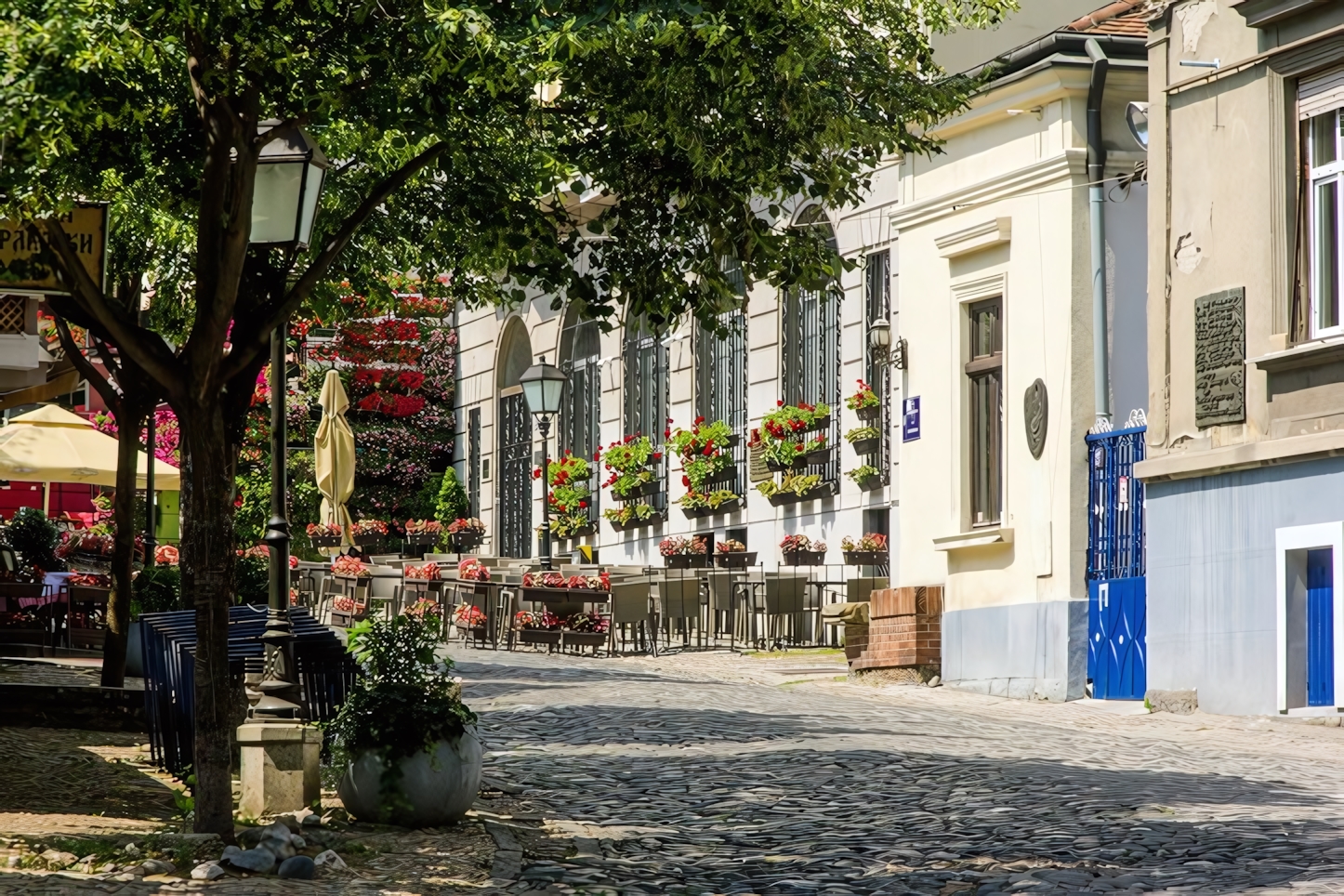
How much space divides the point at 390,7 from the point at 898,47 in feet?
13.6

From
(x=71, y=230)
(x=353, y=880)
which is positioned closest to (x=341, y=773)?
(x=353, y=880)

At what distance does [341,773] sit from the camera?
382 inches

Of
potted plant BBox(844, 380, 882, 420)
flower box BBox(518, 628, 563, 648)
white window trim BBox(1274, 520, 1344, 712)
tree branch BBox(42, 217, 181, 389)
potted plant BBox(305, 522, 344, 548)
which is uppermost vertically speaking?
potted plant BBox(844, 380, 882, 420)

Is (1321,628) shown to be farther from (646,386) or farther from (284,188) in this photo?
(646,386)

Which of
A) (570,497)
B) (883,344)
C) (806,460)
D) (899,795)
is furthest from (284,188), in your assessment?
(570,497)

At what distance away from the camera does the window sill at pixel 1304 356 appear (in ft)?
45.0

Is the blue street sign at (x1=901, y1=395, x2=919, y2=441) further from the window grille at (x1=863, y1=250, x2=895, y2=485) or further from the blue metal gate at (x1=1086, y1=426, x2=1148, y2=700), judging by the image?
the window grille at (x1=863, y1=250, x2=895, y2=485)

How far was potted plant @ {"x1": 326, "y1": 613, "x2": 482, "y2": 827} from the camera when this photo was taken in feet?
31.2

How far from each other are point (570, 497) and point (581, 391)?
2040mm

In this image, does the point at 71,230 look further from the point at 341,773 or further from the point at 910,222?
the point at 910,222

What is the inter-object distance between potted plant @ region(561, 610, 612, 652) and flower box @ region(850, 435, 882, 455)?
427 cm

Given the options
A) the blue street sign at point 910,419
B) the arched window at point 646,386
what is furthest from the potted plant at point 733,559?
the arched window at point 646,386

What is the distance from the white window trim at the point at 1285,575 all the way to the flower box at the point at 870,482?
987 cm

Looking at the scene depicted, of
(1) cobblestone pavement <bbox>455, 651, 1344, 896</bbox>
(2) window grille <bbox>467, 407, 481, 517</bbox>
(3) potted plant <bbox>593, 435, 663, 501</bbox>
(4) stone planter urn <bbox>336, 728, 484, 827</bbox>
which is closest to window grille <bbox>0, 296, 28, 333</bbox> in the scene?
(1) cobblestone pavement <bbox>455, 651, 1344, 896</bbox>
